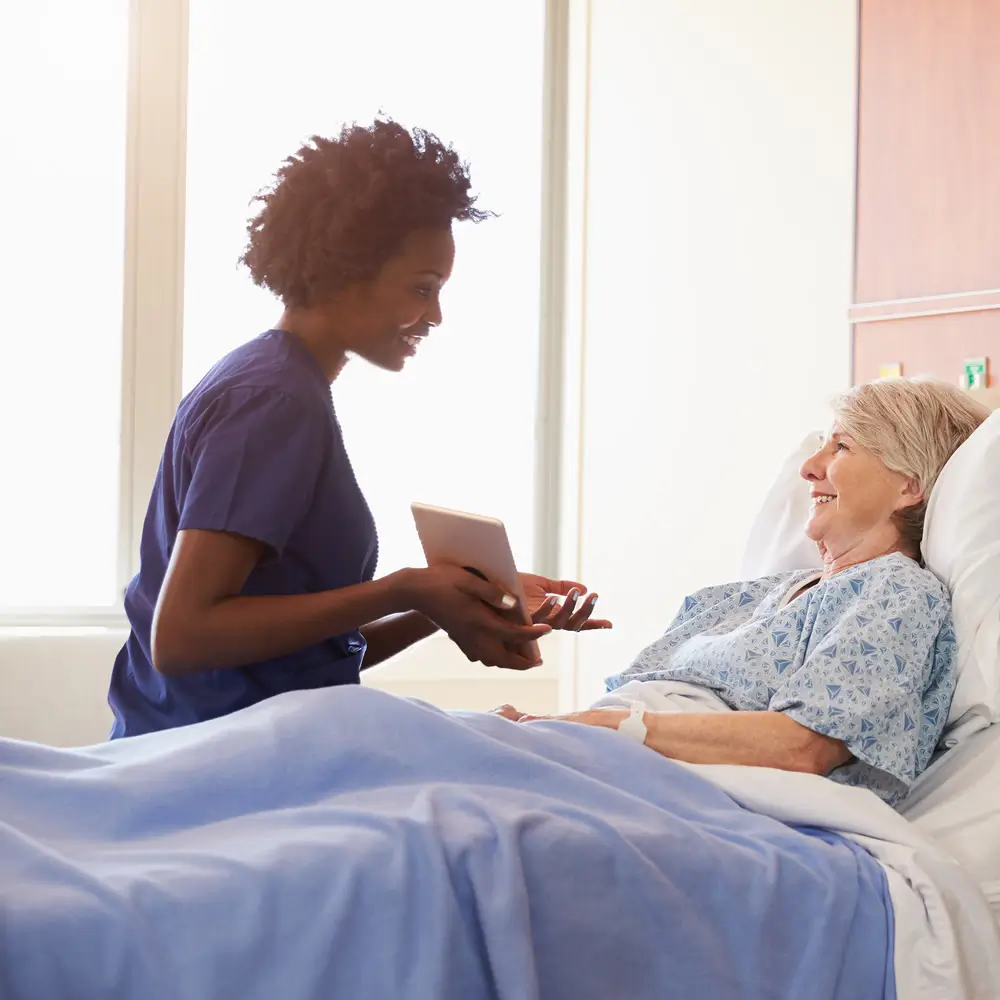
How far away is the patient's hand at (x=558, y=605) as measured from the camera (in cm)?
162

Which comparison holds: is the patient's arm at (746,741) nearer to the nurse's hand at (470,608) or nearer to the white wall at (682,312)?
the nurse's hand at (470,608)

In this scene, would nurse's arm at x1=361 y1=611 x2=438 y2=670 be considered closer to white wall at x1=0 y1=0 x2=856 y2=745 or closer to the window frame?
white wall at x1=0 y1=0 x2=856 y2=745

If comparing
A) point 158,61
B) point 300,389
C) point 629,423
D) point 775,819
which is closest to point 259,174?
point 158,61

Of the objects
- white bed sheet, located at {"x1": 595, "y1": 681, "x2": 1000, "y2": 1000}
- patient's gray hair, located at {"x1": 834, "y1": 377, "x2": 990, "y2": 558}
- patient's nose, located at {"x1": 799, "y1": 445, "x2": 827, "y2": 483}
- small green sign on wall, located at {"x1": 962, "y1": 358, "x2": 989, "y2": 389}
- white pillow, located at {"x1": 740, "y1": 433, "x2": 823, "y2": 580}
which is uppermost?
small green sign on wall, located at {"x1": 962, "y1": 358, "x2": 989, "y2": 389}

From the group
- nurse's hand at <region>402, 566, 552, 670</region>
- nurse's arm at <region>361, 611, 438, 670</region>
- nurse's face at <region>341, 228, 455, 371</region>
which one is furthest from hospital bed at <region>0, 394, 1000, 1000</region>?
nurse's face at <region>341, 228, 455, 371</region>

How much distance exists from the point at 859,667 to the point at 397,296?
29.2 inches

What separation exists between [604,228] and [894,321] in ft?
4.36

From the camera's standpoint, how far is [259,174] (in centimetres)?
376

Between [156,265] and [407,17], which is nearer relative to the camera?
[156,265]

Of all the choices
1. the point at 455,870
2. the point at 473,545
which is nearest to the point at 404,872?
the point at 455,870

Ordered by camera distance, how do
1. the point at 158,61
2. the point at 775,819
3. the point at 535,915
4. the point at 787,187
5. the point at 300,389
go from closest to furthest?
the point at 535,915
the point at 775,819
the point at 300,389
the point at 787,187
the point at 158,61

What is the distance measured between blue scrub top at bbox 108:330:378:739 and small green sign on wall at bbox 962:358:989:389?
1.51 m

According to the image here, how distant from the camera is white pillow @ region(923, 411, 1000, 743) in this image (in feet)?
5.09

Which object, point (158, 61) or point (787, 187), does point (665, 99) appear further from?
point (158, 61)
